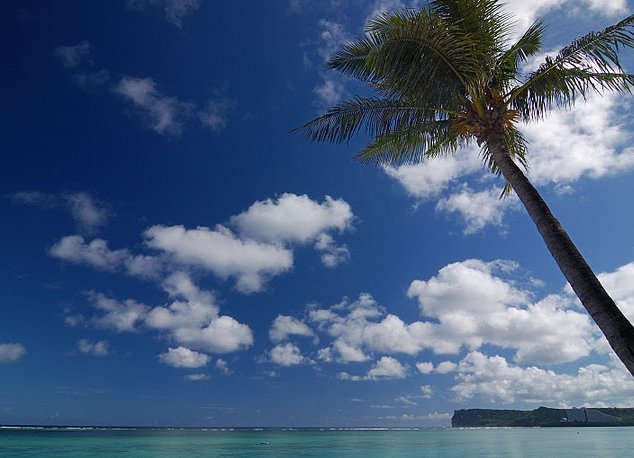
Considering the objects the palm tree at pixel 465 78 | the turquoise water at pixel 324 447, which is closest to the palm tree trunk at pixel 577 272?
the palm tree at pixel 465 78

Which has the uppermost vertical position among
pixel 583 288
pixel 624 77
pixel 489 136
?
pixel 624 77

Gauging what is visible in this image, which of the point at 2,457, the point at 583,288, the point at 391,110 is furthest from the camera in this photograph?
→ the point at 2,457

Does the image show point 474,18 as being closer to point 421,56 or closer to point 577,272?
point 421,56

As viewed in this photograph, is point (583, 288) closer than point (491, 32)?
Yes

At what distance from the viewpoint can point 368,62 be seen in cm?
839

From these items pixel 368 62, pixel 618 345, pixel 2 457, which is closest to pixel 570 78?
pixel 368 62

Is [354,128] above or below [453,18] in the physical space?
below

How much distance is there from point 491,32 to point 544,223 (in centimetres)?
398

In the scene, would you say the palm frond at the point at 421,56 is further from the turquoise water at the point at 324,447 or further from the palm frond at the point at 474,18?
the turquoise water at the point at 324,447

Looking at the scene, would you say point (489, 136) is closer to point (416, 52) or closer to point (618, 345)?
point (416, 52)

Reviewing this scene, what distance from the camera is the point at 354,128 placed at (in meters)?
9.81

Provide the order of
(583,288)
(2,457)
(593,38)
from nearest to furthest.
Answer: (583,288)
(593,38)
(2,457)

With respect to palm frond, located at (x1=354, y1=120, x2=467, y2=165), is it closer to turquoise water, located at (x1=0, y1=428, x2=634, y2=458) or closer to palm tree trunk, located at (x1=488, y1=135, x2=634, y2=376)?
→ palm tree trunk, located at (x1=488, y1=135, x2=634, y2=376)

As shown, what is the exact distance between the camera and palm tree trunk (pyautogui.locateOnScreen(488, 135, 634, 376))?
5.21 meters
